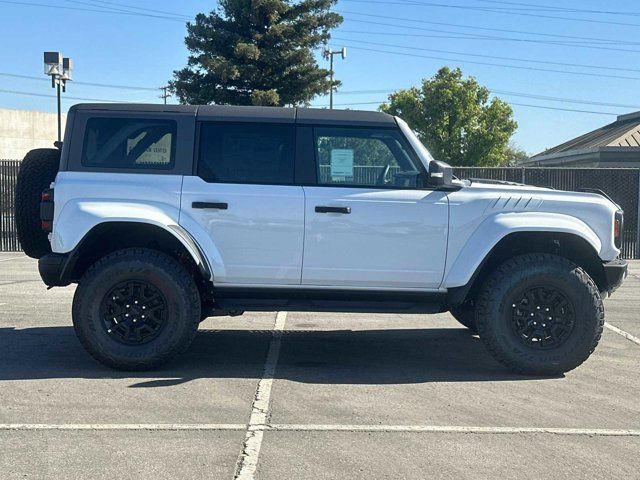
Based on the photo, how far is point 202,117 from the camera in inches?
243

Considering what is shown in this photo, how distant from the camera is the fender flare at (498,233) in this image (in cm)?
596

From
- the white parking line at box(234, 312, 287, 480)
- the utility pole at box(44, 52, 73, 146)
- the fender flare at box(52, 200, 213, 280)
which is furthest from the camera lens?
the utility pole at box(44, 52, 73, 146)

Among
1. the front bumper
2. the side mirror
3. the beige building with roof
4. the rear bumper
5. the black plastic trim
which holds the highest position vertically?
the beige building with roof

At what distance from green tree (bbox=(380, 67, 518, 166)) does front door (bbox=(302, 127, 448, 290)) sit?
3744cm

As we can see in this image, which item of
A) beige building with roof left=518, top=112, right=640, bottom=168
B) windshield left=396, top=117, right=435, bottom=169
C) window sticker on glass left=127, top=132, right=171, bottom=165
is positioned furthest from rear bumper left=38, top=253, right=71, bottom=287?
beige building with roof left=518, top=112, right=640, bottom=168

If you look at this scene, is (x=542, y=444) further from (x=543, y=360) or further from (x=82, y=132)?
(x=82, y=132)

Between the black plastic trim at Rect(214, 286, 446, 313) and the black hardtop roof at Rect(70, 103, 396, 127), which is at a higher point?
the black hardtop roof at Rect(70, 103, 396, 127)

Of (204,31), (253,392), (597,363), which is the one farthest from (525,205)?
(204,31)

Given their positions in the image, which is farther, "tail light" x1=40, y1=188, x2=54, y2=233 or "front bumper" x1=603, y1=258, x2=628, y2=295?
"front bumper" x1=603, y1=258, x2=628, y2=295

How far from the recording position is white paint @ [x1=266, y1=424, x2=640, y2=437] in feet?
15.4

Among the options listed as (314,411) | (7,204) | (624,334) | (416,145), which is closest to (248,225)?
(416,145)

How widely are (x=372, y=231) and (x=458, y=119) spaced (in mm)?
38626

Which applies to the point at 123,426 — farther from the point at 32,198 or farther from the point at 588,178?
the point at 588,178

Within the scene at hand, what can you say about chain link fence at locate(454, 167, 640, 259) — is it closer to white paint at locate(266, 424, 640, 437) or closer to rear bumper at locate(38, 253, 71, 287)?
rear bumper at locate(38, 253, 71, 287)
